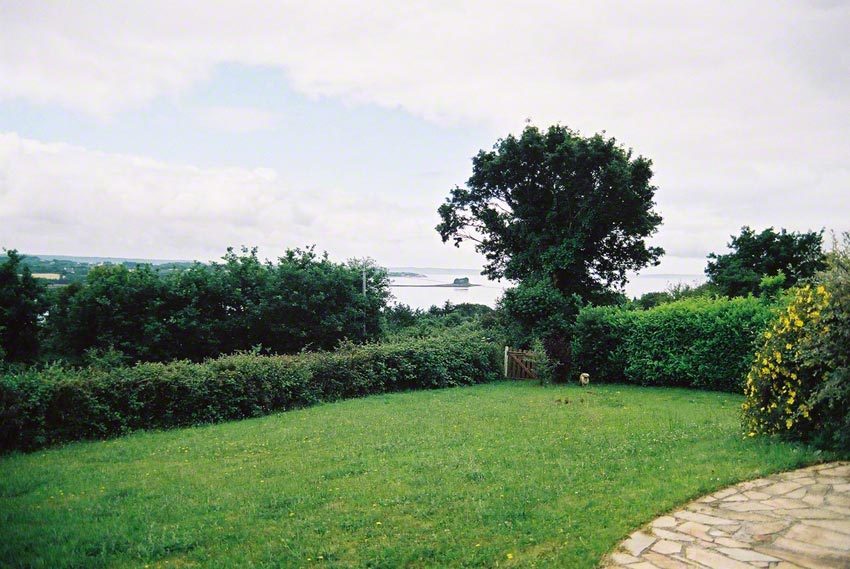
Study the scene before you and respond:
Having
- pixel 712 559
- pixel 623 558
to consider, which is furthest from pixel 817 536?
pixel 623 558

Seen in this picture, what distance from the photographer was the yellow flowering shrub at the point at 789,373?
6.79 m

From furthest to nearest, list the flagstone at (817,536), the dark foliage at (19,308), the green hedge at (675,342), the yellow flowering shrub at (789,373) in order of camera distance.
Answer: the dark foliage at (19,308), the green hedge at (675,342), the yellow flowering shrub at (789,373), the flagstone at (817,536)

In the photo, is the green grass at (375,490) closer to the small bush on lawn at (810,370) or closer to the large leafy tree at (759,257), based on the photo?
the small bush on lawn at (810,370)

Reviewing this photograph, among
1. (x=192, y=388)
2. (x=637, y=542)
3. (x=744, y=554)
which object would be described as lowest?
(x=192, y=388)

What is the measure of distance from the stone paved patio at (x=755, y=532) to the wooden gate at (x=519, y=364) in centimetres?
1498

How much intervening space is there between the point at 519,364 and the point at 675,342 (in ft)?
19.3

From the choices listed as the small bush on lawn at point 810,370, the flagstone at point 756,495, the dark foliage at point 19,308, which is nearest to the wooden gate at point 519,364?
the small bush on lawn at point 810,370

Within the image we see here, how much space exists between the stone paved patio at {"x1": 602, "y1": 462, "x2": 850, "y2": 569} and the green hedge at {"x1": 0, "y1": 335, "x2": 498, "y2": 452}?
10.6 m

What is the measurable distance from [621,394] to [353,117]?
12.1 meters

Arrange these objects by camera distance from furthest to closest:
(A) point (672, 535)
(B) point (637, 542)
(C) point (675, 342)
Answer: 1. (C) point (675, 342)
2. (A) point (672, 535)
3. (B) point (637, 542)

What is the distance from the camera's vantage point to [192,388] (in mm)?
12547

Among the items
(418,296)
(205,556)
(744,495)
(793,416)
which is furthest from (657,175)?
(205,556)

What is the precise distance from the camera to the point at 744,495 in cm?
548

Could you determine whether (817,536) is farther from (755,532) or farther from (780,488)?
(780,488)
